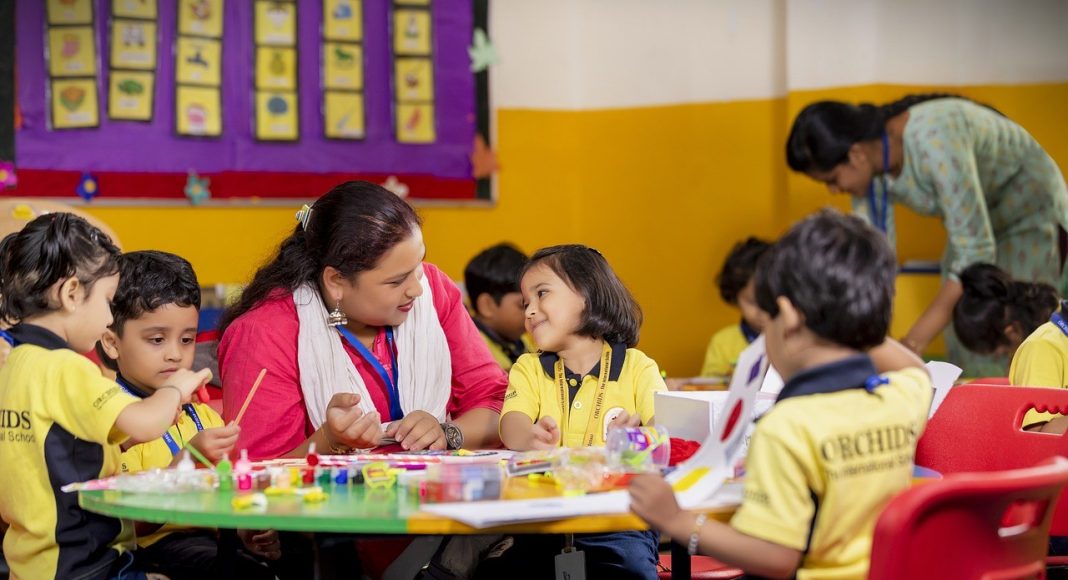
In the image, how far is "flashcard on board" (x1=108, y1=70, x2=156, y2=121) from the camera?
554 centimetres

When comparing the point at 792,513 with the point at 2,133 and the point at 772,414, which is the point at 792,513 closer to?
the point at 772,414

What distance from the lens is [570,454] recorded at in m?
1.98

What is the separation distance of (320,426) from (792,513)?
1.37 meters

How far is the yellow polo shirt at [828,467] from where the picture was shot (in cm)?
160

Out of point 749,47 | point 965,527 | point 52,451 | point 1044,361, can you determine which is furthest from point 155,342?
point 749,47

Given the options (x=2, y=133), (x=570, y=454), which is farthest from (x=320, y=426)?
(x=2, y=133)

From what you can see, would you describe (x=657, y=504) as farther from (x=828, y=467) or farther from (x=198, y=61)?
(x=198, y=61)

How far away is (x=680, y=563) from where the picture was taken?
6.63ft

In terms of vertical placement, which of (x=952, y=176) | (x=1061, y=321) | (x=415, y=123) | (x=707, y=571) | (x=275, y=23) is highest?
(x=275, y=23)

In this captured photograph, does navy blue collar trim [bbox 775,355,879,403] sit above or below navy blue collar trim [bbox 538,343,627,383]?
above

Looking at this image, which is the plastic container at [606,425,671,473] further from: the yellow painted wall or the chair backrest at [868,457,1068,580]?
the yellow painted wall

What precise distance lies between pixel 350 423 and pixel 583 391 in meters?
0.57

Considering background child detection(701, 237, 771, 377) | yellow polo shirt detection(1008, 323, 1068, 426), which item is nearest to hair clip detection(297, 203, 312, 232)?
yellow polo shirt detection(1008, 323, 1068, 426)

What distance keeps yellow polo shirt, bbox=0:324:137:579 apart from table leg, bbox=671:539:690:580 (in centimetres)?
95
